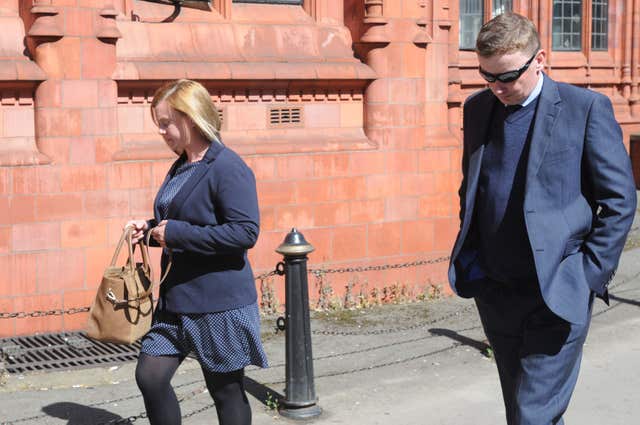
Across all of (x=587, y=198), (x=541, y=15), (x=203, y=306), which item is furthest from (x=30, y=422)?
(x=541, y=15)

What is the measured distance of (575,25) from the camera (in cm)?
1591

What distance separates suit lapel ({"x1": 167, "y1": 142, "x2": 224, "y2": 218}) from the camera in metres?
4.95

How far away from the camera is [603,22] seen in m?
16.4

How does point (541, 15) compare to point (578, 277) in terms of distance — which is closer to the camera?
point (578, 277)

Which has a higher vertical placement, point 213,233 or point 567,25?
point 567,25

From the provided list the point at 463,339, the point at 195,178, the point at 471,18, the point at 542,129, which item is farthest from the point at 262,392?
the point at 471,18

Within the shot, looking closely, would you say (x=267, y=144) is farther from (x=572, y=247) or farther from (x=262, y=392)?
(x=572, y=247)

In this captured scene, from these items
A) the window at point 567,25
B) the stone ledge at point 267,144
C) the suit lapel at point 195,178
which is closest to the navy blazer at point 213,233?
the suit lapel at point 195,178

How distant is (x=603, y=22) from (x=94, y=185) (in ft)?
31.9

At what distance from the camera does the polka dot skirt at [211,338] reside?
492 centimetres

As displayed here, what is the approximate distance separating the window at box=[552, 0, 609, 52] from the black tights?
11.6 m

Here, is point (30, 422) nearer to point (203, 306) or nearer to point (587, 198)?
point (203, 306)

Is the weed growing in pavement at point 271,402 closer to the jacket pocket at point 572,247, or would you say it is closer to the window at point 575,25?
the jacket pocket at point 572,247

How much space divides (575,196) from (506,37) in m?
0.68
